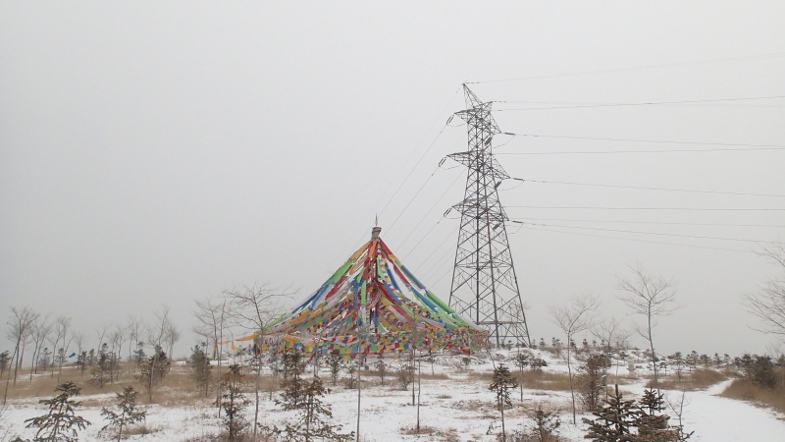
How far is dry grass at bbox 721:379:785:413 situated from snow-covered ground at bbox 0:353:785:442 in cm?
76

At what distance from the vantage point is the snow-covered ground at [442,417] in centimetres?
1342

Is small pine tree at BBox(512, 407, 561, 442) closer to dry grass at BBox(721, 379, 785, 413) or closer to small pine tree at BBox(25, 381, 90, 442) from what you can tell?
small pine tree at BBox(25, 381, 90, 442)

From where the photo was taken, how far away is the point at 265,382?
94.0ft

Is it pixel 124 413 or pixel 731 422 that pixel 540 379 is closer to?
pixel 731 422

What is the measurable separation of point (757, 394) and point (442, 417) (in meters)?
15.8

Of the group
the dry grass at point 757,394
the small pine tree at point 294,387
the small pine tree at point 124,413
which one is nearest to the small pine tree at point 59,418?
the small pine tree at point 124,413

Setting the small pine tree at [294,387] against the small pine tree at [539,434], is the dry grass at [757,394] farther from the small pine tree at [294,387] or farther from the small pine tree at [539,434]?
the small pine tree at [294,387]

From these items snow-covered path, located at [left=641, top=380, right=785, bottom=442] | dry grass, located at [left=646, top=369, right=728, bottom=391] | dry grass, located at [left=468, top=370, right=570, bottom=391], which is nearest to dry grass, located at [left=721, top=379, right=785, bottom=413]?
snow-covered path, located at [left=641, top=380, right=785, bottom=442]

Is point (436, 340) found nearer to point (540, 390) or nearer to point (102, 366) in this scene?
point (540, 390)

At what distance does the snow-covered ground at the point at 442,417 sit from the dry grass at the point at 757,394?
76 centimetres

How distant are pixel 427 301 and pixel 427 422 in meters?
8.10

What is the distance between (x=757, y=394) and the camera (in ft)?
66.4

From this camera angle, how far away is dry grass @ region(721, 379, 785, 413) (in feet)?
58.9

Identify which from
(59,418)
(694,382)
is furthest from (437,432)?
(694,382)
